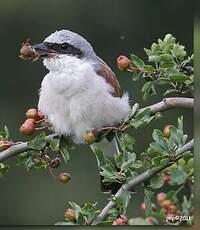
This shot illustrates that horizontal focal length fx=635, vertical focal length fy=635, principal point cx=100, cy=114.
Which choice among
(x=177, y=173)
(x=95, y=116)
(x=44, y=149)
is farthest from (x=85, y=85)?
(x=177, y=173)

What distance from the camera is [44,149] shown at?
2.44 meters

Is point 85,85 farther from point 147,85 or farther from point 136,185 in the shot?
point 136,185

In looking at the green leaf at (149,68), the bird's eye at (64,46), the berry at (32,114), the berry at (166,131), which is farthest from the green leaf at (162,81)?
the berry at (32,114)

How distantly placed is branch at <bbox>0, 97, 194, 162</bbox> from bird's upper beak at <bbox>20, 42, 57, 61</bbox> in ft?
1.05

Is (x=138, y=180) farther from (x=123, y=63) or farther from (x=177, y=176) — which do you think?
(x=123, y=63)

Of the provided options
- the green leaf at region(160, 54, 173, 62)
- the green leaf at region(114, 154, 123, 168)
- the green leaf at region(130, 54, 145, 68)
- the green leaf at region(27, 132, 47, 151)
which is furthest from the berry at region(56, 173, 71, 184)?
the green leaf at region(160, 54, 173, 62)

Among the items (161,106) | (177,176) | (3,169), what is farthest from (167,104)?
(3,169)

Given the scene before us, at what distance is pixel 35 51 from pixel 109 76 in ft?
1.04

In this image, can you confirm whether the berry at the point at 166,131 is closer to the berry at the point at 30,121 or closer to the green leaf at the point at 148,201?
the green leaf at the point at 148,201

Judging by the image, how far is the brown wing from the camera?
256 centimetres

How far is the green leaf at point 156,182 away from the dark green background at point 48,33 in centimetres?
31

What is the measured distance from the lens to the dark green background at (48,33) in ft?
8.72

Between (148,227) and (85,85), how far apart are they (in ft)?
2.10

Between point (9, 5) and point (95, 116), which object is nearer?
point (95, 116)
